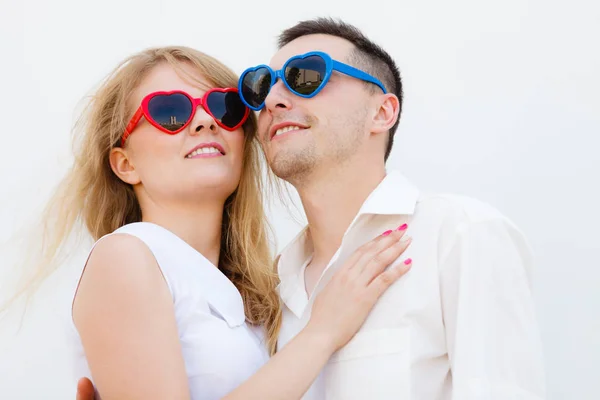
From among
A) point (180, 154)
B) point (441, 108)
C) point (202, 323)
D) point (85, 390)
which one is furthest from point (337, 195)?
point (441, 108)

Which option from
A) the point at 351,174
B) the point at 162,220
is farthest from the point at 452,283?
the point at 162,220

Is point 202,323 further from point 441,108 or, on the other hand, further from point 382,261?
point 441,108

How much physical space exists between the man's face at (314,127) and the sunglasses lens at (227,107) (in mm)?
132

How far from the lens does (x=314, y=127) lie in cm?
273

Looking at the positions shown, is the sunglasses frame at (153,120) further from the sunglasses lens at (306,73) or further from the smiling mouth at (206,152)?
the sunglasses lens at (306,73)

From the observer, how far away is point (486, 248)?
226cm

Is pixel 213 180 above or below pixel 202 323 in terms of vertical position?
above

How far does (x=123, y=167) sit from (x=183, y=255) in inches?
21.0

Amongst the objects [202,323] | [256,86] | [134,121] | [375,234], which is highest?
[256,86]

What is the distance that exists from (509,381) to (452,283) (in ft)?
1.19

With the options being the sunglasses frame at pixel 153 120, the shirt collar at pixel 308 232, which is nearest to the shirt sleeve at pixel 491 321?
the shirt collar at pixel 308 232

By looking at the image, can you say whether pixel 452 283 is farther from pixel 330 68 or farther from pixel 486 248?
pixel 330 68

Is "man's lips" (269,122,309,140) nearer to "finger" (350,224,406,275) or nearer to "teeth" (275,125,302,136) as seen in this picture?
"teeth" (275,125,302,136)

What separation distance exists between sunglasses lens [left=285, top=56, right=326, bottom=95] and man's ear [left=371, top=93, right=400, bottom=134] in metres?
0.31
